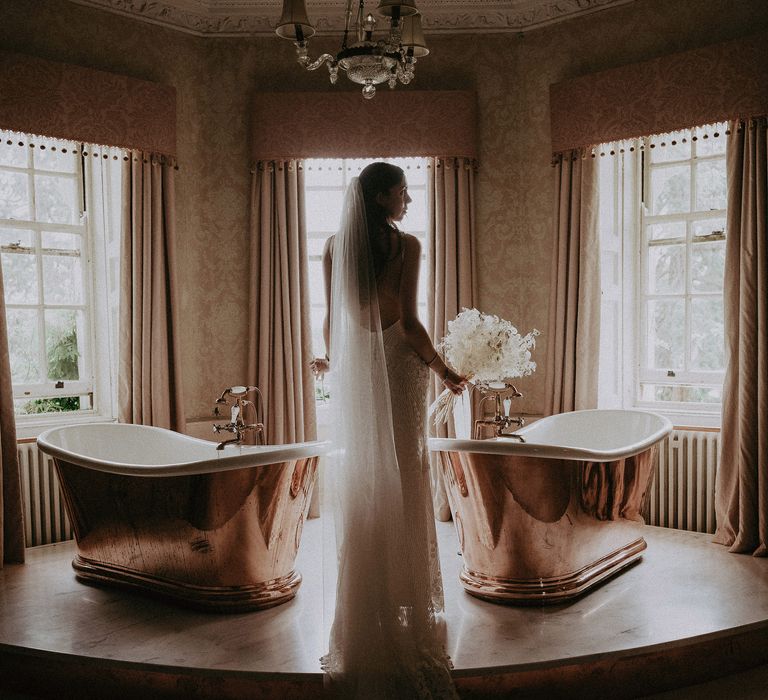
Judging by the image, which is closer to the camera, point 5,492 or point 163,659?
point 163,659

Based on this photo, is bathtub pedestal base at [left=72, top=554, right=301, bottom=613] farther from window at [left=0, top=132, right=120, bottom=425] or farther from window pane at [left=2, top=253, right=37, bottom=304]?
window pane at [left=2, top=253, right=37, bottom=304]

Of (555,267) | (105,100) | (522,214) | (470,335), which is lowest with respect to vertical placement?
(470,335)

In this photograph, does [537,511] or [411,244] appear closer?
[411,244]

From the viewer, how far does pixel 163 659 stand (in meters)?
2.62

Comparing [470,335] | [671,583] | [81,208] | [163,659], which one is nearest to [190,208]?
[81,208]

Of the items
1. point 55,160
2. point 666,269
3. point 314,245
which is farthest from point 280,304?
point 666,269

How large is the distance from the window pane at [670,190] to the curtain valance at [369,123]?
122cm

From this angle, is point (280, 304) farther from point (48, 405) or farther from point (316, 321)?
point (48, 405)

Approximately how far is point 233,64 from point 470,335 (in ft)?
8.64

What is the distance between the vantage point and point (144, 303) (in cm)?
427

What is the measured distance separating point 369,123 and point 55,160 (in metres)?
1.91

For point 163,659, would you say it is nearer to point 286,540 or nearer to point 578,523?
point 286,540

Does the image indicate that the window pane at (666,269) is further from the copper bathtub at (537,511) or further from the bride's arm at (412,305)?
the bride's arm at (412,305)

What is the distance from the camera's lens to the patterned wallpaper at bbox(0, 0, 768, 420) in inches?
181
